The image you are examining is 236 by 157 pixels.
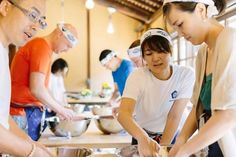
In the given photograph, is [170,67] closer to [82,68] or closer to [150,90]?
[150,90]

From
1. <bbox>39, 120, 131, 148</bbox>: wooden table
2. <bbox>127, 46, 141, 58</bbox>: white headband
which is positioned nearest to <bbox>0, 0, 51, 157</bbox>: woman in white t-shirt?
<bbox>39, 120, 131, 148</bbox>: wooden table

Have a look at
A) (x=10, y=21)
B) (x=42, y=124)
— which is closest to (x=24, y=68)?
(x=42, y=124)

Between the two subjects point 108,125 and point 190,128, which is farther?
point 108,125

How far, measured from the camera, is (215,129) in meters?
1.08

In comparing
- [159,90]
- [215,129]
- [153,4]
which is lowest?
[215,129]

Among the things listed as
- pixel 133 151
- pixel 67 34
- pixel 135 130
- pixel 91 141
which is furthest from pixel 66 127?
pixel 133 151

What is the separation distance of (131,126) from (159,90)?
282 mm

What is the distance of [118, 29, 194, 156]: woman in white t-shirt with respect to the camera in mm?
1699

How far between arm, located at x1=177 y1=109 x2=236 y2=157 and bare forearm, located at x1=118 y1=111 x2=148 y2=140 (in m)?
0.40

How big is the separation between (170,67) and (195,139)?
75cm

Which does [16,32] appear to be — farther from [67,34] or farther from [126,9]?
[126,9]

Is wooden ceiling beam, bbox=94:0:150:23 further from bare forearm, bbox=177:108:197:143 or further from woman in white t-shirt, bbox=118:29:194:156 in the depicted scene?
bare forearm, bbox=177:108:197:143

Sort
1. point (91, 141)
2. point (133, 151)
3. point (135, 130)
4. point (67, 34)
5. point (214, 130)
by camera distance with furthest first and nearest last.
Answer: point (67, 34), point (91, 141), point (135, 130), point (133, 151), point (214, 130)

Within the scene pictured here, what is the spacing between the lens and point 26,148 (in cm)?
115
